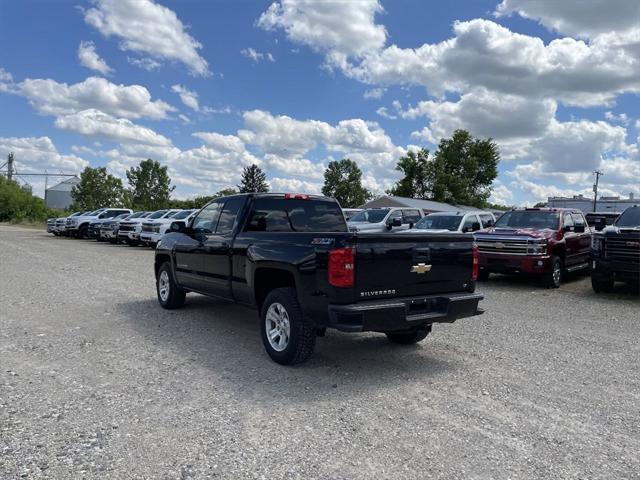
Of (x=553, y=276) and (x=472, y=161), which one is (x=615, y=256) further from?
(x=472, y=161)

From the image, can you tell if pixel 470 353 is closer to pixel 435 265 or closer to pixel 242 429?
pixel 435 265

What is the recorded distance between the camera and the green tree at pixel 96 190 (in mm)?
72688

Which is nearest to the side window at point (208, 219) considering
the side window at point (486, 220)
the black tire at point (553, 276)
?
the black tire at point (553, 276)

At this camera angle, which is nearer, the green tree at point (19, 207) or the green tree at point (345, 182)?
the green tree at point (19, 207)

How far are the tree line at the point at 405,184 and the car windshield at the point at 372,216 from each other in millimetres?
Answer: 44949

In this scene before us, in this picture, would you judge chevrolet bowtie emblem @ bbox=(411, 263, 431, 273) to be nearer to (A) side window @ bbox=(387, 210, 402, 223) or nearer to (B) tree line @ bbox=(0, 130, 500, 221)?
(A) side window @ bbox=(387, 210, 402, 223)

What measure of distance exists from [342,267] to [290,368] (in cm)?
133

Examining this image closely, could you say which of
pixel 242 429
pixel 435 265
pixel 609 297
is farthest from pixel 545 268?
pixel 242 429

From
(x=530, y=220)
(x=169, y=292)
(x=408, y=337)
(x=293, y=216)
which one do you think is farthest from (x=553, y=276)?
(x=169, y=292)

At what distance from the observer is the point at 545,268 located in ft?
38.4

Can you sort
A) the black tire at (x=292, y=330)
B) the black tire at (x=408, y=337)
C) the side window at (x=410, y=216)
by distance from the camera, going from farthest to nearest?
the side window at (x=410, y=216) → the black tire at (x=408, y=337) → the black tire at (x=292, y=330)

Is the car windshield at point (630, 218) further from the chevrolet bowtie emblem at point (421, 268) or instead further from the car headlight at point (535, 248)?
the chevrolet bowtie emblem at point (421, 268)

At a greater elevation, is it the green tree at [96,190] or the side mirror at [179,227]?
the green tree at [96,190]

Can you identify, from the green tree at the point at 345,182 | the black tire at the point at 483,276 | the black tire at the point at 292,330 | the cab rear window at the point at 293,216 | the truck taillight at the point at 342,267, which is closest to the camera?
the truck taillight at the point at 342,267
